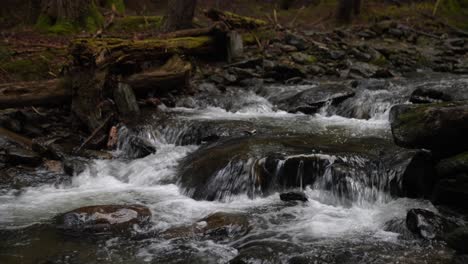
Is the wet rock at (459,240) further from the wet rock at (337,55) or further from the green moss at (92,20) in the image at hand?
the green moss at (92,20)

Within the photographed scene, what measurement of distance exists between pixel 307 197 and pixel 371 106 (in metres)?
5.07

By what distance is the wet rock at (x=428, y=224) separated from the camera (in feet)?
19.5

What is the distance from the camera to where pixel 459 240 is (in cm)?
548

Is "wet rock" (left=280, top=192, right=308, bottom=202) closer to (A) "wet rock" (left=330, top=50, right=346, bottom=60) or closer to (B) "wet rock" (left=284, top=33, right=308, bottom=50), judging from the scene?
(A) "wet rock" (left=330, top=50, right=346, bottom=60)

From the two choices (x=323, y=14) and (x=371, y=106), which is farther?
Answer: (x=323, y=14)

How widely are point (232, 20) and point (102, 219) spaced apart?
38.7 feet

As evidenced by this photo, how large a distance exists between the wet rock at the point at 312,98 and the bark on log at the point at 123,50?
3151mm

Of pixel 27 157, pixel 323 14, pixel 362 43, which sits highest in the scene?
pixel 323 14

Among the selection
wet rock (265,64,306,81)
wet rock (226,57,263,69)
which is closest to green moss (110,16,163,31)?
wet rock (226,57,263,69)

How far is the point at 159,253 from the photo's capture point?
5926 millimetres

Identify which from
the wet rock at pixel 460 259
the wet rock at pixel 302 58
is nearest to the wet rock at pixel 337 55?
the wet rock at pixel 302 58

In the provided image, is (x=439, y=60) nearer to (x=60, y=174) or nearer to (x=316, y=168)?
(x=316, y=168)

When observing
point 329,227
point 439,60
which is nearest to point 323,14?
point 439,60

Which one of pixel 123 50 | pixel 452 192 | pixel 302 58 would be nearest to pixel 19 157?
pixel 123 50
